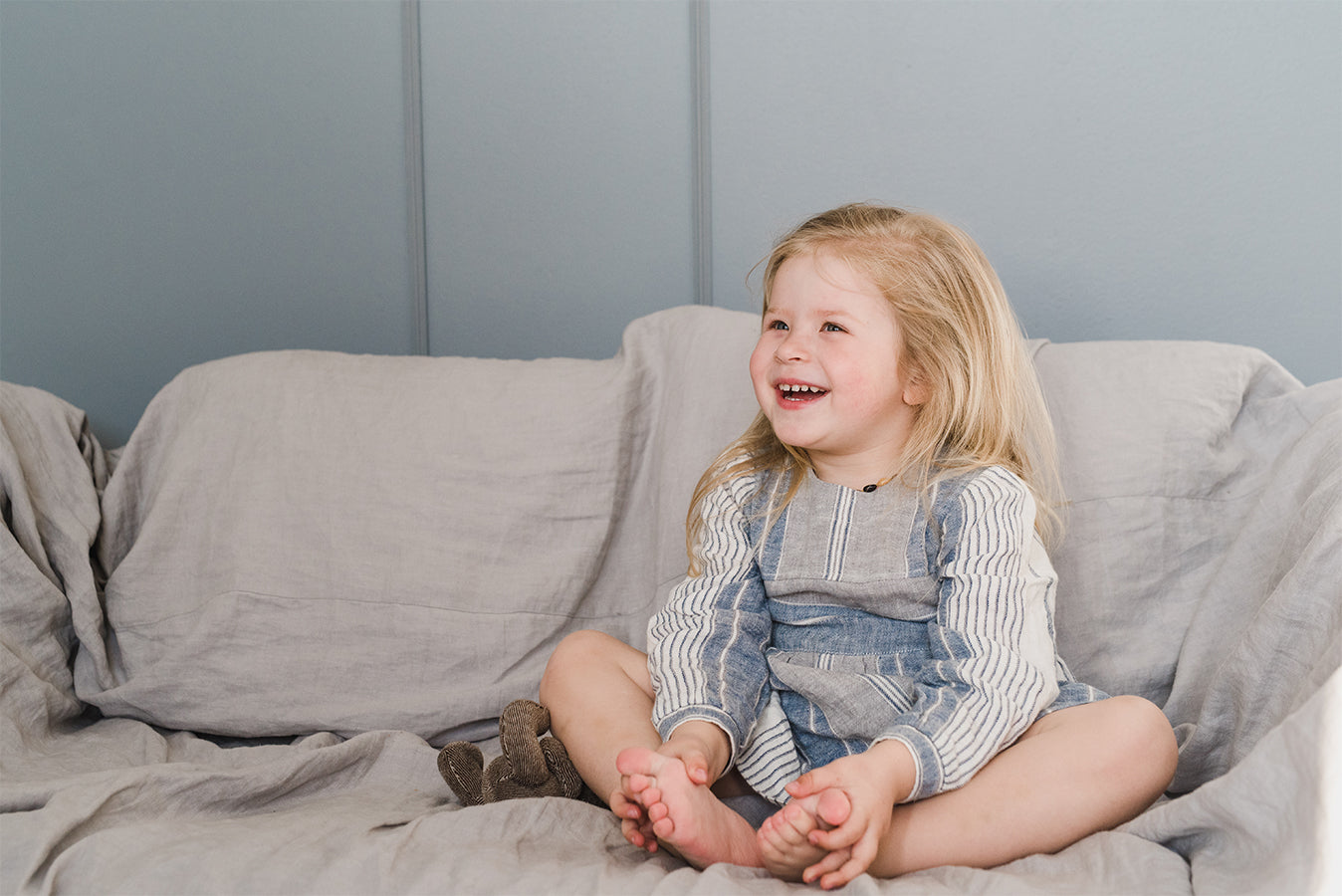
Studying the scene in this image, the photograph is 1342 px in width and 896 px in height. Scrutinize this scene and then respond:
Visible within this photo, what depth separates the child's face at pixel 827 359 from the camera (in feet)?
3.26

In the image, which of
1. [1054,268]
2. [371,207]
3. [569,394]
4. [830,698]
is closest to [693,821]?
[830,698]

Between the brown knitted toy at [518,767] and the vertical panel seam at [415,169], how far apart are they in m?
0.98

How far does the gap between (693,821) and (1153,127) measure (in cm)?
123

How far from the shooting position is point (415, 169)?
1.74 m

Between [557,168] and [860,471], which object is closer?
[860,471]

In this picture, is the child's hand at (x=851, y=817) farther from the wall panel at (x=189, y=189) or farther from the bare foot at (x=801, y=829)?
the wall panel at (x=189, y=189)

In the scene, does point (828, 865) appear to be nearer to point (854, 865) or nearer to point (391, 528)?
point (854, 865)

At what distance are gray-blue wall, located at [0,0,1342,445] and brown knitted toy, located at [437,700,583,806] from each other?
2.93ft

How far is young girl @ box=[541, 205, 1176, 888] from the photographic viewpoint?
78cm

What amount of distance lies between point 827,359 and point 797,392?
0.05 meters

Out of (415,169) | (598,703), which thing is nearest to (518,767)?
(598,703)

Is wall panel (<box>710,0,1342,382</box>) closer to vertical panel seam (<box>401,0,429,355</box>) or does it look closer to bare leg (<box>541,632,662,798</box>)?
vertical panel seam (<box>401,0,429,355</box>)

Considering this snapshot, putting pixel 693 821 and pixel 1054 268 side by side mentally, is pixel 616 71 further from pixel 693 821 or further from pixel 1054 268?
pixel 693 821

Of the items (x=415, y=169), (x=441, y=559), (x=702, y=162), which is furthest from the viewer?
(x=415, y=169)
